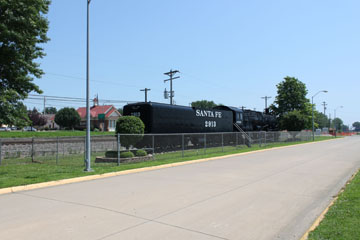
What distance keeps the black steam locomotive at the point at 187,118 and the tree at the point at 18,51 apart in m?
6.63

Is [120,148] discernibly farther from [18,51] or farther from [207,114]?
[18,51]

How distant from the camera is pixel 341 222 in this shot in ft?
17.0

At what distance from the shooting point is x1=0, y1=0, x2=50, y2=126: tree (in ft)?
44.7

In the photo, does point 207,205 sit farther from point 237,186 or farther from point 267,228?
point 237,186

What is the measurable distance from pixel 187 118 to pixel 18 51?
40.8 ft

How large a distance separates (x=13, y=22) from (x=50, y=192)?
9295mm

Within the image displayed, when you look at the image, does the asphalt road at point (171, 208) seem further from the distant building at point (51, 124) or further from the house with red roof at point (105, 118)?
the distant building at point (51, 124)

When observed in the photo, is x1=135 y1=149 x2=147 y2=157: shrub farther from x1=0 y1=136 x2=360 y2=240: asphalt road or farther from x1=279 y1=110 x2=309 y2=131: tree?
x1=279 y1=110 x2=309 y2=131: tree

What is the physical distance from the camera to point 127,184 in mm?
9891

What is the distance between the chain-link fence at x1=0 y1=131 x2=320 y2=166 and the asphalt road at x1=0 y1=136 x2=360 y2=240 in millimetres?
5428

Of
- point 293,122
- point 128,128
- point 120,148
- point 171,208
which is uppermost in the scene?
point 293,122

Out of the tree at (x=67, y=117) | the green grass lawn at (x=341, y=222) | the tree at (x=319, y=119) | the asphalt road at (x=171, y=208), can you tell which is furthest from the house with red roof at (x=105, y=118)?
the green grass lawn at (x=341, y=222)

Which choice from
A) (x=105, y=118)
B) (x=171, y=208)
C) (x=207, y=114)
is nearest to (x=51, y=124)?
(x=105, y=118)

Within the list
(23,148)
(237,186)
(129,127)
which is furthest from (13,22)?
(237,186)
